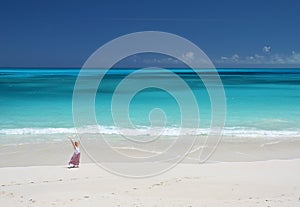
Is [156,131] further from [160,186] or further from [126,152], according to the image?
[160,186]

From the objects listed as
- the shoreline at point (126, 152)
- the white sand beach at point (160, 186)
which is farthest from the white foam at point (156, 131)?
the white sand beach at point (160, 186)

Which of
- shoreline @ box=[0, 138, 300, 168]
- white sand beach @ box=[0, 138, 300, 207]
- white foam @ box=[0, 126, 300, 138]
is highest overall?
white foam @ box=[0, 126, 300, 138]

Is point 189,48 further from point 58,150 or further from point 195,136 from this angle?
point 195,136

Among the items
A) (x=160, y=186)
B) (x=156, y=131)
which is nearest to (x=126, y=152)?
(x=156, y=131)

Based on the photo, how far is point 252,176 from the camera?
947cm

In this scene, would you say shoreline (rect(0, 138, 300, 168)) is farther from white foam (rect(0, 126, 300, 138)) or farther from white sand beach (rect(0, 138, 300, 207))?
white foam (rect(0, 126, 300, 138))

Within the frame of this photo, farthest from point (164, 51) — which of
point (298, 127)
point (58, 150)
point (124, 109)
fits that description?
point (124, 109)

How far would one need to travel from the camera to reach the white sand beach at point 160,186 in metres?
7.28

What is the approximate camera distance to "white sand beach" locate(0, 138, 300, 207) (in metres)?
7.28

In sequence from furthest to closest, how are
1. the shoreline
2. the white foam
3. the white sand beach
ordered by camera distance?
the white foam → the shoreline → the white sand beach

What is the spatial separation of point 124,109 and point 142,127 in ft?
24.2

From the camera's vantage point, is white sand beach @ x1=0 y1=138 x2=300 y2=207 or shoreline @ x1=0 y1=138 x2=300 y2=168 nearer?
white sand beach @ x1=0 y1=138 x2=300 y2=207

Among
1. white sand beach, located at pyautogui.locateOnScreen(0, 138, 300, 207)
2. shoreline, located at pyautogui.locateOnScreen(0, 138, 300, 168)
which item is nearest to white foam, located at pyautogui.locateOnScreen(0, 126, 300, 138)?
shoreline, located at pyautogui.locateOnScreen(0, 138, 300, 168)

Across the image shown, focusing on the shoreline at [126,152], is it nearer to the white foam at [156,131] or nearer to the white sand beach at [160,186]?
the white sand beach at [160,186]
